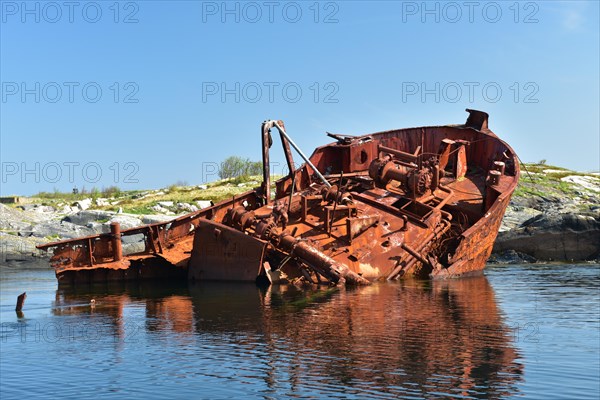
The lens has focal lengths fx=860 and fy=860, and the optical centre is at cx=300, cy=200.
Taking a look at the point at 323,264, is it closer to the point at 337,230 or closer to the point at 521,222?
the point at 337,230

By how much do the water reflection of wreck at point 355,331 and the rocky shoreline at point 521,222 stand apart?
986 centimetres

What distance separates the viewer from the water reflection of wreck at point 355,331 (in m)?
10.8

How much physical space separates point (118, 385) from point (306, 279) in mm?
9376

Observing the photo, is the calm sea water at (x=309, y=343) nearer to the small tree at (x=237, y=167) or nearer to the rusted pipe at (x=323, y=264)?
the rusted pipe at (x=323, y=264)

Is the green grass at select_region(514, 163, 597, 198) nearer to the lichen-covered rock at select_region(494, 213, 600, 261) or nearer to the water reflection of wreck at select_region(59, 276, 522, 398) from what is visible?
the lichen-covered rock at select_region(494, 213, 600, 261)

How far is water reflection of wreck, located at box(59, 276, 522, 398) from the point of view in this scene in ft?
35.5

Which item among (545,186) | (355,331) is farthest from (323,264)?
(545,186)

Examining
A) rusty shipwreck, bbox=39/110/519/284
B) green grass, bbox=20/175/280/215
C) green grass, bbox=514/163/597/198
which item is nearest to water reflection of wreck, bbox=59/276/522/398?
rusty shipwreck, bbox=39/110/519/284

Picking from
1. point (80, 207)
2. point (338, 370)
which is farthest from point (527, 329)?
point (80, 207)

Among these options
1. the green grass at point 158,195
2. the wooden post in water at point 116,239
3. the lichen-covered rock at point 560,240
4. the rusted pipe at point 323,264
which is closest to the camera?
the rusted pipe at point 323,264

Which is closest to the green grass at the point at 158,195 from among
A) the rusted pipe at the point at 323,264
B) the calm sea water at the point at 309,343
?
the rusted pipe at the point at 323,264

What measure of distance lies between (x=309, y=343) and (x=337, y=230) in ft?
25.0

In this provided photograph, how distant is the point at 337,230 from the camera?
20.6 m

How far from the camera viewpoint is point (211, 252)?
21.4m
